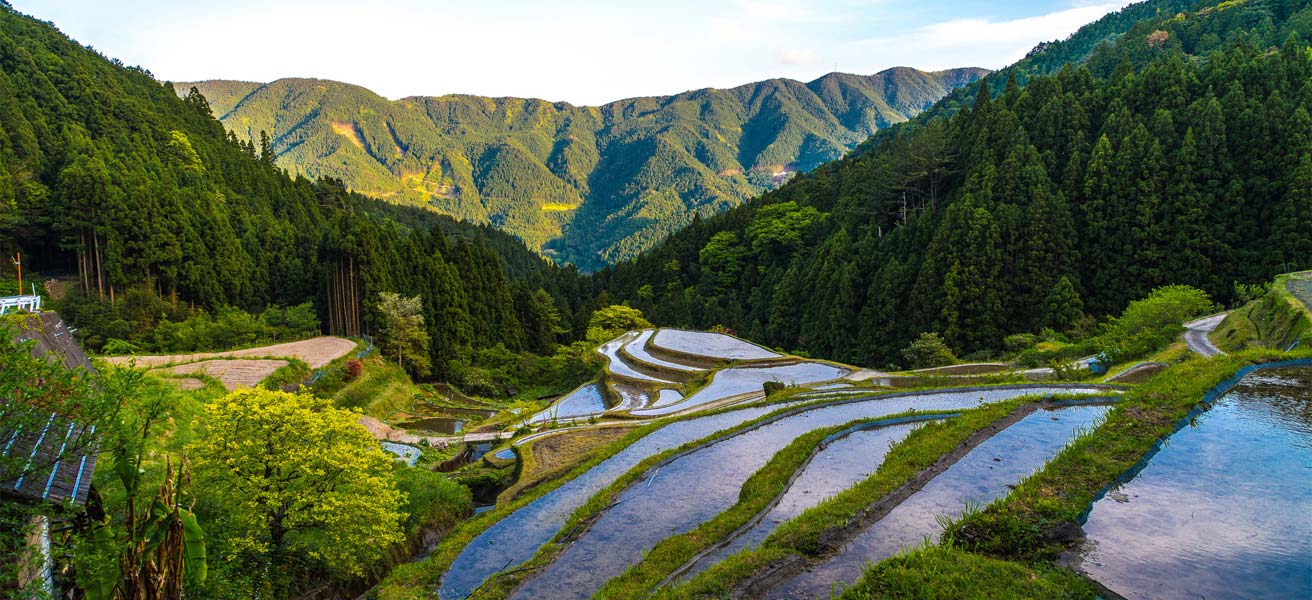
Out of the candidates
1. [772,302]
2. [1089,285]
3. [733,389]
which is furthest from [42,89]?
[1089,285]

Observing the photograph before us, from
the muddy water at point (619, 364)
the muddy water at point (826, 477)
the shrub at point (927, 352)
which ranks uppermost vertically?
the muddy water at point (826, 477)

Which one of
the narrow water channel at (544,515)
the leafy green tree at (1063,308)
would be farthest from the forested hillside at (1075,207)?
Result: the narrow water channel at (544,515)

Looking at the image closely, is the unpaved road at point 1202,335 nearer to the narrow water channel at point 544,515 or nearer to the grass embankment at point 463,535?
the narrow water channel at point 544,515

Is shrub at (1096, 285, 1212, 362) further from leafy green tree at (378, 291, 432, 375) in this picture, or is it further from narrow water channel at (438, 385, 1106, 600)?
leafy green tree at (378, 291, 432, 375)

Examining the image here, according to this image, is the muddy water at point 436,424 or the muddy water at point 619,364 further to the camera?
the muddy water at point 619,364

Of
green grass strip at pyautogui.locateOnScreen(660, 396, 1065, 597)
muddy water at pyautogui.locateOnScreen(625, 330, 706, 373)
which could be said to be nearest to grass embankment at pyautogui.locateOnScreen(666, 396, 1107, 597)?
green grass strip at pyautogui.locateOnScreen(660, 396, 1065, 597)
